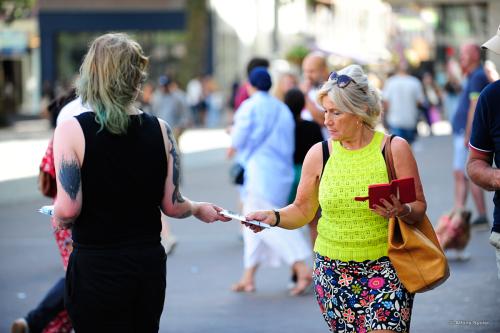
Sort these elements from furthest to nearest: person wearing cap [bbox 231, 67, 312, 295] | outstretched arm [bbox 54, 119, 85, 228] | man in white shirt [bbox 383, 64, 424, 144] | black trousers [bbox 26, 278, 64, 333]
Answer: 1. man in white shirt [bbox 383, 64, 424, 144]
2. person wearing cap [bbox 231, 67, 312, 295]
3. black trousers [bbox 26, 278, 64, 333]
4. outstretched arm [bbox 54, 119, 85, 228]

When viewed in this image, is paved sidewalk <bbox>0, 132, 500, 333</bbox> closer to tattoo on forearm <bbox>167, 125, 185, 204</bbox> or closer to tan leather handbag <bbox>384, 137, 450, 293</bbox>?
tan leather handbag <bbox>384, 137, 450, 293</bbox>

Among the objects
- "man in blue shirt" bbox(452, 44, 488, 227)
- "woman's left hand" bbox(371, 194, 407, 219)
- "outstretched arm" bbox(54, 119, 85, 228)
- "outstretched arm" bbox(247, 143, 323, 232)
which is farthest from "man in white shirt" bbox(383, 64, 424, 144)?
"outstretched arm" bbox(54, 119, 85, 228)

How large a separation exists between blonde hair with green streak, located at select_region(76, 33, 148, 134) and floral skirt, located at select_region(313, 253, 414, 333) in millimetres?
1198

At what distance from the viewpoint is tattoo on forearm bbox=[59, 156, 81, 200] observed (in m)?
4.28

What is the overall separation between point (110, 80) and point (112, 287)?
84cm

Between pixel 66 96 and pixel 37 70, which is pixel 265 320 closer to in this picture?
pixel 66 96

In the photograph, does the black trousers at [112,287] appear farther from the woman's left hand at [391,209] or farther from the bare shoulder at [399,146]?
the bare shoulder at [399,146]

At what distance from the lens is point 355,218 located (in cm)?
477

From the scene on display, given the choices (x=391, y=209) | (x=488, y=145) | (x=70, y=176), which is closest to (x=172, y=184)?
(x=70, y=176)

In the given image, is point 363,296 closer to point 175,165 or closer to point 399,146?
point 399,146

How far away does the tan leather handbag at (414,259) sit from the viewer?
4.57 m

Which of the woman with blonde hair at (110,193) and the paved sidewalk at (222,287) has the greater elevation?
the woman with blonde hair at (110,193)

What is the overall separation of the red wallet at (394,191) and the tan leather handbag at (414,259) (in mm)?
169

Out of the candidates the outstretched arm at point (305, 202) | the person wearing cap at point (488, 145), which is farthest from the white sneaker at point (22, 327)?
the person wearing cap at point (488, 145)
